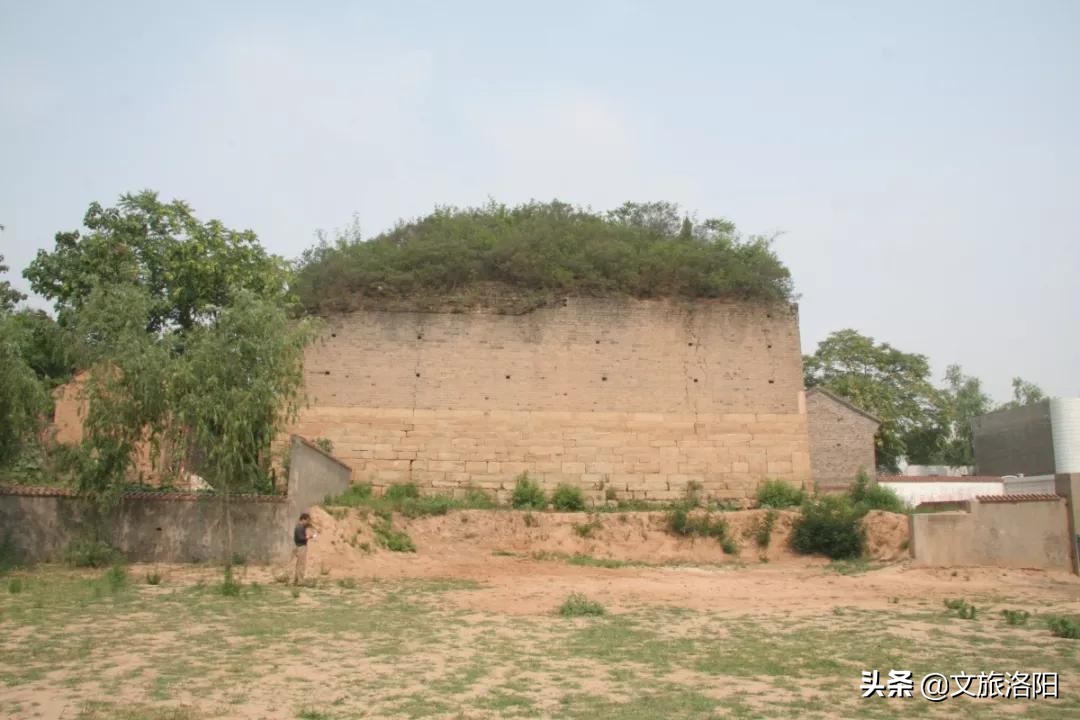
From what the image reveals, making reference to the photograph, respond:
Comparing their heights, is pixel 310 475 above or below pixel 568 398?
below

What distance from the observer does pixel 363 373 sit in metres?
19.1

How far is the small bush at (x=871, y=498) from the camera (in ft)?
Result: 60.4

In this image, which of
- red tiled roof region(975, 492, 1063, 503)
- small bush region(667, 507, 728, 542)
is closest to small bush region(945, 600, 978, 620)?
red tiled roof region(975, 492, 1063, 503)

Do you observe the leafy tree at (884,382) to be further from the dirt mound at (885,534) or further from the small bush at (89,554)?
the small bush at (89,554)

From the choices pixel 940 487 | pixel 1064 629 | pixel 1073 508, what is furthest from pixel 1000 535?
pixel 940 487

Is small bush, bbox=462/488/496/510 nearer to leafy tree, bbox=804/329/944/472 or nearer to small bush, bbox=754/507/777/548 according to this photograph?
small bush, bbox=754/507/777/548

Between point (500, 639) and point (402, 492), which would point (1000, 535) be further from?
point (402, 492)

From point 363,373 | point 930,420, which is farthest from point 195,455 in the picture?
point 930,420

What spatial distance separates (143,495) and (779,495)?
12.5m

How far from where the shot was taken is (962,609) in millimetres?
10242

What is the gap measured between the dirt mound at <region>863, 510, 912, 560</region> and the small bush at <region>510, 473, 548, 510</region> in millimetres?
6555

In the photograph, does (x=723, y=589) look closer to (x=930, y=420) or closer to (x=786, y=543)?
(x=786, y=543)

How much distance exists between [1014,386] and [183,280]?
46184 millimetres

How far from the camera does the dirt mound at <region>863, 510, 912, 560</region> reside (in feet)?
55.5
